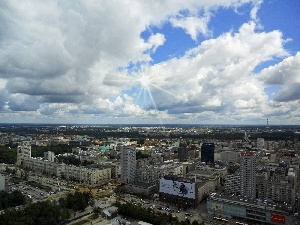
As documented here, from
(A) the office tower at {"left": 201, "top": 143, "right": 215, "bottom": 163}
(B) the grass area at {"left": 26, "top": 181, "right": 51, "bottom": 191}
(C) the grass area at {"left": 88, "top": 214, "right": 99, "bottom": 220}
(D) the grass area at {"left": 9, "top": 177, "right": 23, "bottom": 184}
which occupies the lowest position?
(C) the grass area at {"left": 88, "top": 214, "right": 99, "bottom": 220}

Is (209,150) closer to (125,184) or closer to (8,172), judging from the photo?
(125,184)

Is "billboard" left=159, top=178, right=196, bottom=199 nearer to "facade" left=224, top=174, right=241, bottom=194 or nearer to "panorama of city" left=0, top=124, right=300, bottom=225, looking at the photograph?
"panorama of city" left=0, top=124, right=300, bottom=225

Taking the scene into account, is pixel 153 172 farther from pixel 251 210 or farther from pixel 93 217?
pixel 251 210

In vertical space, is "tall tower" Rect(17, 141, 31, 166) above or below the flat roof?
above

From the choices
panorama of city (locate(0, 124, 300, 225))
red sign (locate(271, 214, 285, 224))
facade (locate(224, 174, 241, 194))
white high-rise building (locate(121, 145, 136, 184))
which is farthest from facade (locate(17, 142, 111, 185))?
red sign (locate(271, 214, 285, 224))

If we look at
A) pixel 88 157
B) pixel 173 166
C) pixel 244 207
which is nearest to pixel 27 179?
pixel 88 157

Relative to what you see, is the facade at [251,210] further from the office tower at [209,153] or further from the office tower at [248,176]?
the office tower at [209,153]

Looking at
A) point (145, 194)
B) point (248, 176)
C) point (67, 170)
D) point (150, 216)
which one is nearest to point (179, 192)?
point (145, 194)
